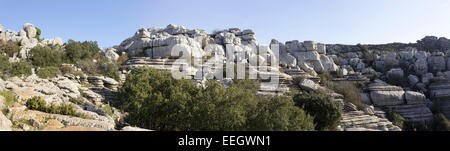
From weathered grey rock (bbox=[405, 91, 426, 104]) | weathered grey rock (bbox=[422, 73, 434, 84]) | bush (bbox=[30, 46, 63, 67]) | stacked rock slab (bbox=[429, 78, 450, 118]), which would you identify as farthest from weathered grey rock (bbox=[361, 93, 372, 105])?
bush (bbox=[30, 46, 63, 67])

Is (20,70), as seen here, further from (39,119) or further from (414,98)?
(414,98)

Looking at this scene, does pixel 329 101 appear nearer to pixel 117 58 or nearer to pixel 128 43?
pixel 117 58

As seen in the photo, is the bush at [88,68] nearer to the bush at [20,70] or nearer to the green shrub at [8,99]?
the bush at [20,70]

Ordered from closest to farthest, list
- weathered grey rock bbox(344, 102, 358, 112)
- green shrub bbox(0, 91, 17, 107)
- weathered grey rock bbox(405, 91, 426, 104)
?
green shrub bbox(0, 91, 17, 107) < weathered grey rock bbox(344, 102, 358, 112) < weathered grey rock bbox(405, 91, 426, 104)

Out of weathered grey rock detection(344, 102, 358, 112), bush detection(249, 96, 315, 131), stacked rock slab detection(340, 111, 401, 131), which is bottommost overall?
stacked rock slab detection(340, 111, 401, 131)

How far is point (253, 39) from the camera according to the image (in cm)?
4912

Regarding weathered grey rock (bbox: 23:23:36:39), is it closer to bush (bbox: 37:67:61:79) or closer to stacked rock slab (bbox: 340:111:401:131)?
bush (bbox: 37:67:61:79)

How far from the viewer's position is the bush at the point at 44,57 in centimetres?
2696

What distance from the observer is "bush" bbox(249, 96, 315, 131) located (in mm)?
10274

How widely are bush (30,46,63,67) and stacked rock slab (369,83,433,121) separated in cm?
4165

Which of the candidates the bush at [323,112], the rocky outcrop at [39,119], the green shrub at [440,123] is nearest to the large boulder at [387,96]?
the green shrub at [440,123]

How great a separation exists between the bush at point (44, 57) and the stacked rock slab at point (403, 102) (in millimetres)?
41650

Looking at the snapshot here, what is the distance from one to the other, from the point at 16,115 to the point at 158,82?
9207 millimetres
